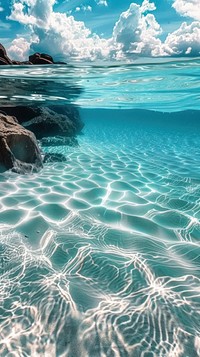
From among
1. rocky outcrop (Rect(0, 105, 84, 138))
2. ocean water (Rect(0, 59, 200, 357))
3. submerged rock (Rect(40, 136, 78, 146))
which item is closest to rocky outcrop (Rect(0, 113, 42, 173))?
ocean water (Rect(0, 59, 200, 357))

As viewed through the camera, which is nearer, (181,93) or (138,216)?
(138,216)

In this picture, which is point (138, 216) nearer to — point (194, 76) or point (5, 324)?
point (5, 324)

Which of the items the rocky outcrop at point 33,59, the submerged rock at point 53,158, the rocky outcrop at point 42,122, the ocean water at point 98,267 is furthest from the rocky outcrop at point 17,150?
the rocky outcrop at point 42,122

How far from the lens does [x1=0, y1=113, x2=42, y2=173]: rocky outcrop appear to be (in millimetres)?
7826

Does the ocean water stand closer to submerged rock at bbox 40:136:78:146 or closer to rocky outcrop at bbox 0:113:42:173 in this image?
rocky outcrop at bbox 0:113:42:173

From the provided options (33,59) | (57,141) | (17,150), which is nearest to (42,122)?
(57,141)

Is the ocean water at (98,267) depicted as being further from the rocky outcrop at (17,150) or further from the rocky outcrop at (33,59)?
the rocky outcrop at (33,59)

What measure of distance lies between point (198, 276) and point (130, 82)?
40.8 ft

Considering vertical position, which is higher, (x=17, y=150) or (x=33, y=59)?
(x=33, y=59)

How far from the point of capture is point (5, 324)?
2.70m

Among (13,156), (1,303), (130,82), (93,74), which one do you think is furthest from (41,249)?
(130,82)

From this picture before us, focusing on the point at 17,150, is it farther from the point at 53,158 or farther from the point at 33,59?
the point at 33,59

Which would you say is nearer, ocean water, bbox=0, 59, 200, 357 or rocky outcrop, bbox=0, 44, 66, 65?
ocean water, bbox=0, 59, 200, 357

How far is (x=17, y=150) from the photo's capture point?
8383mm
